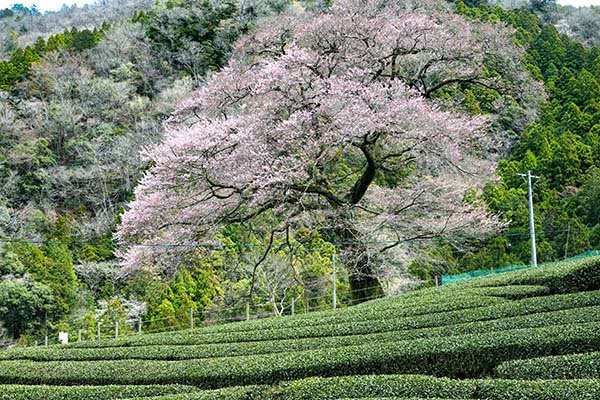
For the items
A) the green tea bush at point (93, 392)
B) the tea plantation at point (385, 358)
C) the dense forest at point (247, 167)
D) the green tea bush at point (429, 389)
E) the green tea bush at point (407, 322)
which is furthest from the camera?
the dense forest at point (247, 167)

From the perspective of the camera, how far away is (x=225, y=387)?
776 cm

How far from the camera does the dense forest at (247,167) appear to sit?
48.6 feet

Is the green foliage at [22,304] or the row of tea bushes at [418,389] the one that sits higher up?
the green foliage at [22,304]

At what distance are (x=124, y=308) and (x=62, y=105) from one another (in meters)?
16.1

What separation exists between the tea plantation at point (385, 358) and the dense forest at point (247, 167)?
3853 mm

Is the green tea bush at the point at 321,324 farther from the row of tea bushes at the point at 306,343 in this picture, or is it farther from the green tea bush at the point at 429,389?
the green tea bush at the point at 429,389

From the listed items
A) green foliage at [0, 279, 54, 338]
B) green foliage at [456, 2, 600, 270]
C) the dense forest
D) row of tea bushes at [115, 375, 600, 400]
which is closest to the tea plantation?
row of tea bushes at [115, 375, 600, 400]

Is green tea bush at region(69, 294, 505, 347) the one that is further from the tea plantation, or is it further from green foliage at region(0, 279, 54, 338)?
green foliage at region(0, 279, 54, 338)

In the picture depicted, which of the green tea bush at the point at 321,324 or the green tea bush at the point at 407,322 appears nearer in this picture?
the green tea bush at the point at 407,322

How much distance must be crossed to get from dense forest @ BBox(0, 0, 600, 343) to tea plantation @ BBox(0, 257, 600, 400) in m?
3.85

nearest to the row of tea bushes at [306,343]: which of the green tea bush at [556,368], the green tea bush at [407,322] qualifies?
the green tea bush at [407,322]

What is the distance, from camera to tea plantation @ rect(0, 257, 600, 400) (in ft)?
20.5

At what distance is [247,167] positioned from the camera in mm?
13695

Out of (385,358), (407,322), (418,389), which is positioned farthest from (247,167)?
(418,389)
